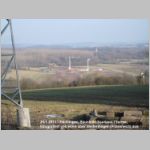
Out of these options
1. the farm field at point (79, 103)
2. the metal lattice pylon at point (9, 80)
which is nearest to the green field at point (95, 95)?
the farm field at point (79, 103)

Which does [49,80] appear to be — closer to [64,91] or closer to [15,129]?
[64,91]

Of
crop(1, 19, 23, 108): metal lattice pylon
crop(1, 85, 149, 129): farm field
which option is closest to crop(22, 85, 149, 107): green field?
crop(1, 85, 149, 129): farm field

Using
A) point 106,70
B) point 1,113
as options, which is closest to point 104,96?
point 106,70

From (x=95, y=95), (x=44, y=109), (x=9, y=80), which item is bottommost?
(x=44, y=109)

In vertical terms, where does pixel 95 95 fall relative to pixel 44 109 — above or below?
above

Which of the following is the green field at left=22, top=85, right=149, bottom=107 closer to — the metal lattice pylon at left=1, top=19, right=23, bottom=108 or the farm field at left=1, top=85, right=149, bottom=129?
the farm field at left=1, top=85, right=149, bottom=129

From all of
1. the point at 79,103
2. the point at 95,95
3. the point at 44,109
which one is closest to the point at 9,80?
the point at 44,109

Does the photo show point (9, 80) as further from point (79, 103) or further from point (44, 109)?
point (79, 103)
